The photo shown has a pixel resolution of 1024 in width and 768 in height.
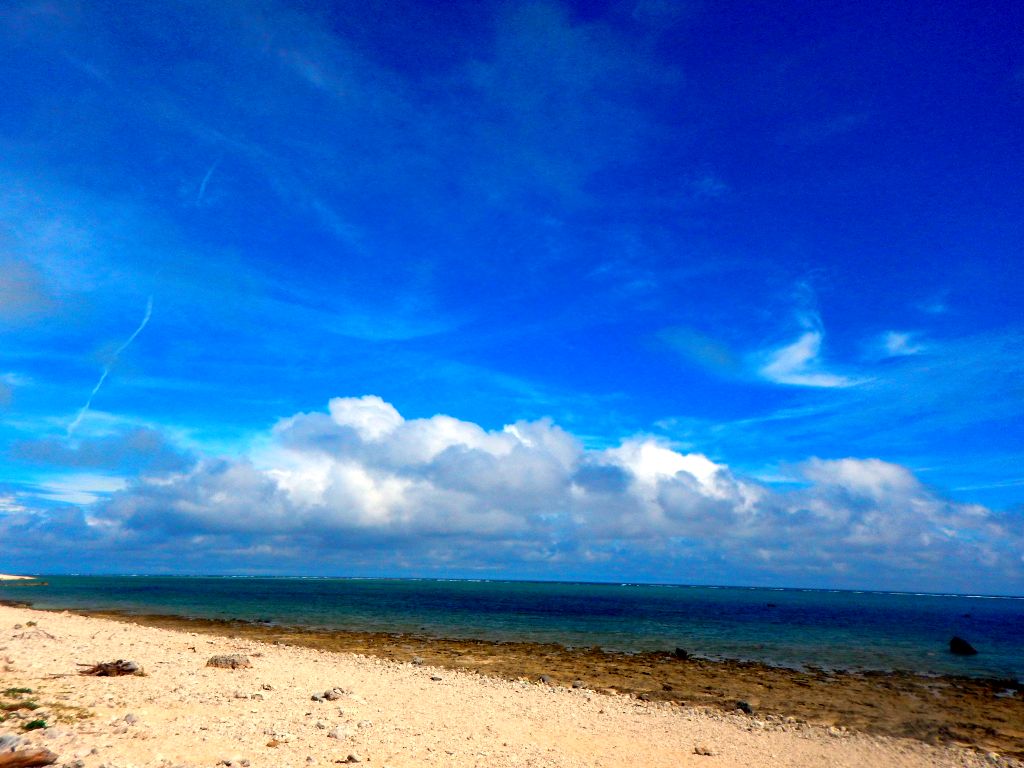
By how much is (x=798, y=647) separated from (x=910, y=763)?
36227mm

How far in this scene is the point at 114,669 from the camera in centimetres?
2197

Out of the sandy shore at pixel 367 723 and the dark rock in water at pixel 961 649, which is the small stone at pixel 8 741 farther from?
the dark rock in water at pixel 961 649

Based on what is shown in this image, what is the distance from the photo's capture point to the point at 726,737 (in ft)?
68.0

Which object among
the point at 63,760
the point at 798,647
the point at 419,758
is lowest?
the point at 798,647

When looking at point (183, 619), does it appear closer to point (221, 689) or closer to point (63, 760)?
point (221, 689)

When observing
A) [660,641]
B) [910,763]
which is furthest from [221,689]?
[660,641]

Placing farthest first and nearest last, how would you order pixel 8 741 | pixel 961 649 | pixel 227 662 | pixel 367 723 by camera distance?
1. pixel 961 649
2. pixel 227 662
3. pixel 367 723
4. pixel 8 741

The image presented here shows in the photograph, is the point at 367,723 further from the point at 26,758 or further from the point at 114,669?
the point at 114,669

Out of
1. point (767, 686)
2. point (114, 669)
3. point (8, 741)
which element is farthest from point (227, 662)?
point (767, 686)

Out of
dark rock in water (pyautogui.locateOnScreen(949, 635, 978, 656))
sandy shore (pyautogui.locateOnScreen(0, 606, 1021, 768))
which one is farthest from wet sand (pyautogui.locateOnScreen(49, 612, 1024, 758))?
dark rock in water (pyautogui.locateOnScreen(949, 635, 978, 656))

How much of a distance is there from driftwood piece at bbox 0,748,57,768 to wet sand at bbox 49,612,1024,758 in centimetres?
2277

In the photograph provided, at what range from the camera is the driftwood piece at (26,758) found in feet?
35.7

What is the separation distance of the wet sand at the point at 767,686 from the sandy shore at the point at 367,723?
248 cm

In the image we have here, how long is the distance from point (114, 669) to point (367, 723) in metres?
11.2
